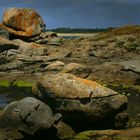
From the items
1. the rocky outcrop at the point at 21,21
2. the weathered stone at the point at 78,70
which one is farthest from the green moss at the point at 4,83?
the rocky outcrop at the point at 21,21

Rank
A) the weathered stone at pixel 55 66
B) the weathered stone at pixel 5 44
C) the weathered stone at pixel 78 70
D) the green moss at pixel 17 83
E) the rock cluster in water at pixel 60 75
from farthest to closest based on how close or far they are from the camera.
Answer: the weathered stone at pixel 5 44, the weathered stone at pixel 55 66, the weathered stone at pixel 78 70, the green moss at pixel 17 83, the rock cluster in water at pixel 60 75

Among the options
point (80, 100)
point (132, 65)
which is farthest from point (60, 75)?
point (132, 65)

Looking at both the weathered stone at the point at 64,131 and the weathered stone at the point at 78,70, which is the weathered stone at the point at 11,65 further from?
the weathered stone at the point at 64,131

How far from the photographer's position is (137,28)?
196 ft

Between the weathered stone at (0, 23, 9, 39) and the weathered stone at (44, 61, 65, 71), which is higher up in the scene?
the weathered stone at (0, 23, 9, 39)

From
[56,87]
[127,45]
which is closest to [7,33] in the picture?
[127,45]

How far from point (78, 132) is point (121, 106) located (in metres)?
2.73

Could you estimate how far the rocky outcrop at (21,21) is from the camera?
5282 cm

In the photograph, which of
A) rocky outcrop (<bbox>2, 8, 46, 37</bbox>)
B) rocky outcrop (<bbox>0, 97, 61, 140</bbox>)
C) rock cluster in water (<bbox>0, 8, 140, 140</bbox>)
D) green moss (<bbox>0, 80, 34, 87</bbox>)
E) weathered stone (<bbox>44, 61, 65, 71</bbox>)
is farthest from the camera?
rocky outcrop (<bbox>2, 8, 46, 37</bbox>)

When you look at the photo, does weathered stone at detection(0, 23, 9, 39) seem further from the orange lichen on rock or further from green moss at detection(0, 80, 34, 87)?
the orange lichen on rock

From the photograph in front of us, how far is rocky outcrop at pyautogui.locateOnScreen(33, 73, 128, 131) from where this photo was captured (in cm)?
2239

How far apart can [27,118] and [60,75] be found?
405 centimetres

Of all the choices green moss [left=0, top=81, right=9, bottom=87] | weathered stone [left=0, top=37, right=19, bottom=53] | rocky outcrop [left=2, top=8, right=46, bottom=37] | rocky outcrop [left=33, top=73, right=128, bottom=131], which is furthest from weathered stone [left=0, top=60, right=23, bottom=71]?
rocky outcrop [left=33, top=73, right=128, bottom=131]

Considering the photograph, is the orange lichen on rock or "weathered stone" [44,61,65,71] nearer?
the orange lichen on rock
